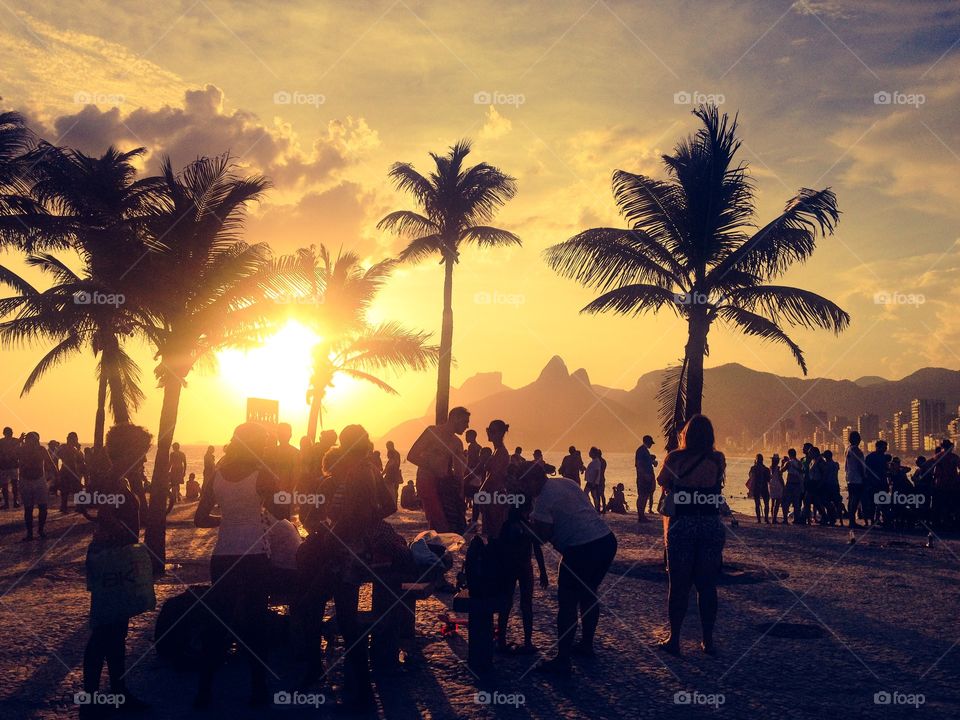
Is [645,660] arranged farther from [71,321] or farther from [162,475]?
[71,321]

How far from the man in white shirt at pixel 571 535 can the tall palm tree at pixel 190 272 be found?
816 centimetres

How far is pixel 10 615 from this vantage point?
927 centimetres

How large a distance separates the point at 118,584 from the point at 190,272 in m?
8.55

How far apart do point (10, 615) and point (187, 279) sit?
6.05 m

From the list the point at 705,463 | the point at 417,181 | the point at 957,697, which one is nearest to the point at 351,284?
the point at 417,181

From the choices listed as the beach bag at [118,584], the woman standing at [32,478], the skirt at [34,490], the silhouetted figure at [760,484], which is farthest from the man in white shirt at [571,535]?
the silhouetted figure at [760,484]

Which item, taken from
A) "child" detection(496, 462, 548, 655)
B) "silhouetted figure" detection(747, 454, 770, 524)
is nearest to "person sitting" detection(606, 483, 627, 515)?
"silhouetted figure" detection(747, 454, 770, 524)

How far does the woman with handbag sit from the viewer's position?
19.2 feet

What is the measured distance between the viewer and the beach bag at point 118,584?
19.2 ft

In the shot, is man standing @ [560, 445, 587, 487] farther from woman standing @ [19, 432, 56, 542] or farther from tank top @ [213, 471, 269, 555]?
tank top @ [213, 471, 269, 555]

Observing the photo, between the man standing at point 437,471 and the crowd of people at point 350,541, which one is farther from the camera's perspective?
the man standing at point 437,471

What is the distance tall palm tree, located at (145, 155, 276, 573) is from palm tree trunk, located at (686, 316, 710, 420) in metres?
7.48

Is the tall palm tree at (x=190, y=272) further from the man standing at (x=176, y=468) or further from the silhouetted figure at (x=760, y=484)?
the silhouetted figure at (x=760, y=484)

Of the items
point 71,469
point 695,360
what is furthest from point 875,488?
point 71,469
